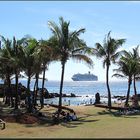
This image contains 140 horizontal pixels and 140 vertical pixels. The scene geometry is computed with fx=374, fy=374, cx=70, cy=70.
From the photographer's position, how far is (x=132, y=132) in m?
24.4

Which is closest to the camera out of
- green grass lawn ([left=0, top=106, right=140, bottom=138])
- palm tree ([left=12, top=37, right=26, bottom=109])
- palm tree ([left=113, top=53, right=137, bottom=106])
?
green grass lawn ([left=0, top=106, right=140, bottom=138])

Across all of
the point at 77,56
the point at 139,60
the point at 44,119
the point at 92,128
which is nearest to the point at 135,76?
the point at 139,60

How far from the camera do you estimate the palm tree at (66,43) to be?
33844mm

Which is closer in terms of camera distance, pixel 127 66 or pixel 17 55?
pixel 17 55

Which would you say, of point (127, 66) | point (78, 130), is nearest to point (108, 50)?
point (127, 66)

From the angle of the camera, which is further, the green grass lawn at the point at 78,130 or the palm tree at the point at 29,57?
the palm tree at the point at 29,57

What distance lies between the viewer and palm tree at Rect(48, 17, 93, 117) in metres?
33.8

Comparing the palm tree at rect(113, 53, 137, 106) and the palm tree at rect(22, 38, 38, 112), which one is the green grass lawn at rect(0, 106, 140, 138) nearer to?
the palm tree at rect(22, 38, 38, 112)

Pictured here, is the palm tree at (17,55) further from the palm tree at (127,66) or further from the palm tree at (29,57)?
the palm tree at (127,66)

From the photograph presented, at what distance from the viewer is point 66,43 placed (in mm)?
33938

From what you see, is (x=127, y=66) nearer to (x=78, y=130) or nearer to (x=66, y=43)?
(x=66, y=43)

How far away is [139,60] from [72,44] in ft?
52.7

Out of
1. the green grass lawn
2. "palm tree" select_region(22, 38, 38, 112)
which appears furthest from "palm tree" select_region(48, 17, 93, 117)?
the green grass lawn

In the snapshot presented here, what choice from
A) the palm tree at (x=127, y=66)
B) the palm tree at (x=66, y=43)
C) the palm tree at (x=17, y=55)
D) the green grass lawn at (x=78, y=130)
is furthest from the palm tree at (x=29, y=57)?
the palm tree at (x=127, y=66)
